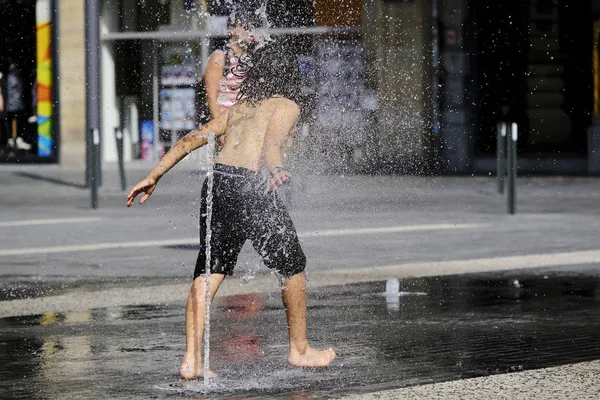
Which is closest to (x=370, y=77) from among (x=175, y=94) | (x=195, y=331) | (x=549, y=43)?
(x=549, y=43)

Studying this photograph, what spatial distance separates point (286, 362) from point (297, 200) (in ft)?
39.4

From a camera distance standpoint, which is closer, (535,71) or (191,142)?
(191,142)

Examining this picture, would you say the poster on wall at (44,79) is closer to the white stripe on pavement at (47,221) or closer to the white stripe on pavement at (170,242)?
the white stripe on pavement at (47,221)

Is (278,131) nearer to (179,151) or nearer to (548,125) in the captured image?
(179,151)

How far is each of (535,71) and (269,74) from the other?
21.0 meters

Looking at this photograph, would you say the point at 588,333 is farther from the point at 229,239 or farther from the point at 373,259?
the point at 373,259

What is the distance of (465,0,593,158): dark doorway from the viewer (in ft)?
88.7

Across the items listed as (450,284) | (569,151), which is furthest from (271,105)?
(569,151)

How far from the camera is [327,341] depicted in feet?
26.5

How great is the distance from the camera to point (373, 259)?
12.6 meters

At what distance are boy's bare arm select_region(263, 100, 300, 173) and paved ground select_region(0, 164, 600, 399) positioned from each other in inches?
38.6

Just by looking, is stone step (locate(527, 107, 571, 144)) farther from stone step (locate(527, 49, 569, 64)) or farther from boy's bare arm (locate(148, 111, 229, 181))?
boy's bare arm (locate(148, 111, 229, 181))

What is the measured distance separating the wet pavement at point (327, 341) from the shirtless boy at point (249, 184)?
15.9 inches

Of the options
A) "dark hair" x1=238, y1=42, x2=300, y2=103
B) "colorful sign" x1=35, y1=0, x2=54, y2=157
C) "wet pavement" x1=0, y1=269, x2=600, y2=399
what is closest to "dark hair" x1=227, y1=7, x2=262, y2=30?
"dark hair" x1=238, y1=42, x2=300, y2=103
